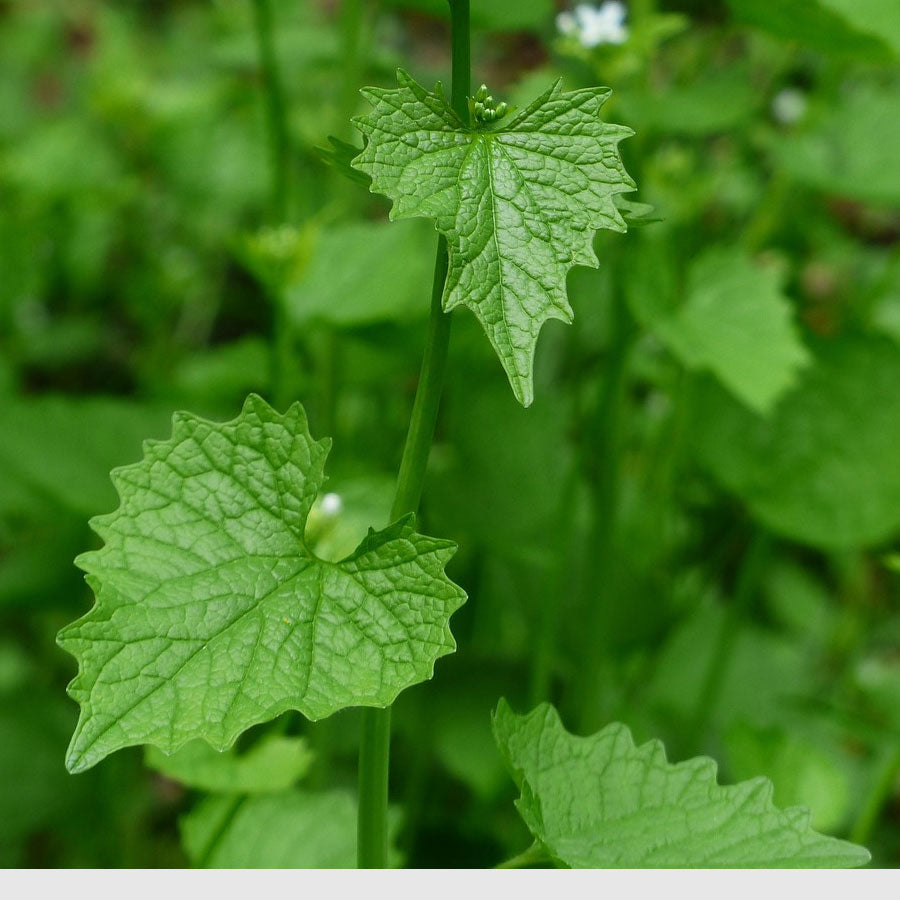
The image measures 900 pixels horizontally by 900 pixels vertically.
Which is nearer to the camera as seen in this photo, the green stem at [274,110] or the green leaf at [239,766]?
the green leaf at [239,766]

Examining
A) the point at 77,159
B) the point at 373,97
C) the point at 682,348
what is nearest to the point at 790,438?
the point at 682,348

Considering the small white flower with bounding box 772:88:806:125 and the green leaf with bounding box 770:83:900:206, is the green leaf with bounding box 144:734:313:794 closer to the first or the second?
the green leaf with bounding box 770:83:900:206

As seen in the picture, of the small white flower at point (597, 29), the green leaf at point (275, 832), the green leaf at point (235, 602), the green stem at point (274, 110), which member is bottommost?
the green leaf at point (275, 832)

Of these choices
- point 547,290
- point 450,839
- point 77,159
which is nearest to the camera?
point 547,290

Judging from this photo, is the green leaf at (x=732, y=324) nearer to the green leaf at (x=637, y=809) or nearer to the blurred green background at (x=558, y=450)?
the blurred green background at (x=558, y=450)

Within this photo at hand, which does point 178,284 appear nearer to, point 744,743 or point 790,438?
point 790,438

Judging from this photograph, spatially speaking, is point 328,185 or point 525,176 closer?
point 525,176

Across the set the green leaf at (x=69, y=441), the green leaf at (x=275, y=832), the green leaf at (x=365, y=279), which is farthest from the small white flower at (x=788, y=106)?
the green leaf at (x=275, y=832)
